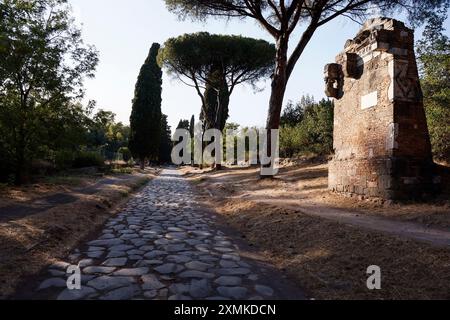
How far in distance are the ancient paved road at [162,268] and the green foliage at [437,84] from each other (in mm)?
8045

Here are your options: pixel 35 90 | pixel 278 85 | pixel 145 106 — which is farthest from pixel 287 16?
pixel 145 106

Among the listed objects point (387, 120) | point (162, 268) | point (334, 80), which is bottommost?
point (162, 268)

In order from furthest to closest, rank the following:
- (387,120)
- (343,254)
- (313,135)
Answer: (313,135)
(387,120)
(343,254)

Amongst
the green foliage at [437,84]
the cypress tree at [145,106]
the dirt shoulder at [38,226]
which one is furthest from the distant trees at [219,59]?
the dirt shoulder at [38,226]

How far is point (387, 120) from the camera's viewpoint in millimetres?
7547

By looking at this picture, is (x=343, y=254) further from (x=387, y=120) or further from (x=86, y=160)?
(x=86, y=160)

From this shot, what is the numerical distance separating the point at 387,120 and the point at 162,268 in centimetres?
607

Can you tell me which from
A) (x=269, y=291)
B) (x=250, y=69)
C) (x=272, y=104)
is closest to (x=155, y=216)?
(x=269, y=291)

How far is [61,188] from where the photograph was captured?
37.1 feet

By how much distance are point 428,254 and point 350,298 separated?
1.33 metres

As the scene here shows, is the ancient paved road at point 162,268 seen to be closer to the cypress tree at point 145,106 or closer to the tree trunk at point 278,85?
the tree trunk at point 278,85

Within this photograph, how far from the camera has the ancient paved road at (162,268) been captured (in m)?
3.27

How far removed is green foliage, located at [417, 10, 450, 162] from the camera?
1023 centimetres

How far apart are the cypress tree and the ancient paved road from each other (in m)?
22.6
